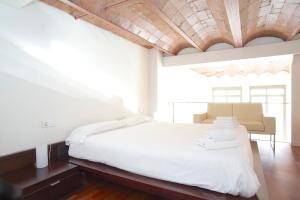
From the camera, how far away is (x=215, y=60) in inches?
173

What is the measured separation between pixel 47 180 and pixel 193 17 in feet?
10.0

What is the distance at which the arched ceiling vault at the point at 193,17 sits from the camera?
260cm

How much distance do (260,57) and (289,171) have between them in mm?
2331

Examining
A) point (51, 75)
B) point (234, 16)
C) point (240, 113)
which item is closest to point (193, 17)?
point (234, 16)

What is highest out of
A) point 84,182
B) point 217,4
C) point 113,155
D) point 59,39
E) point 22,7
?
point 217,4

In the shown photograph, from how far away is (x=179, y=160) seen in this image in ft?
5.52

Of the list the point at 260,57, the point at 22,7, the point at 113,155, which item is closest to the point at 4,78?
the point at 22,7

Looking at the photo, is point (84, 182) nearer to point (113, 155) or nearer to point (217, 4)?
point (113, 155)

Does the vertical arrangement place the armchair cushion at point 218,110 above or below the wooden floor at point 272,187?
above

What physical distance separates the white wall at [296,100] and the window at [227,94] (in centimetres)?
480

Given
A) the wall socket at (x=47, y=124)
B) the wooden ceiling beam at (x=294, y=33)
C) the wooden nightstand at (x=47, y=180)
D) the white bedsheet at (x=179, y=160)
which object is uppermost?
the wooden ceiling beam at (x=294, y=33)

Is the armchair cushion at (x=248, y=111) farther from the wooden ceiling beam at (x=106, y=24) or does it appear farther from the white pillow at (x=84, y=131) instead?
the white pillow at (x=84, y=131)

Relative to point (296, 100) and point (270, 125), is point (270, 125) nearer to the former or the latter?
point (270, 125)

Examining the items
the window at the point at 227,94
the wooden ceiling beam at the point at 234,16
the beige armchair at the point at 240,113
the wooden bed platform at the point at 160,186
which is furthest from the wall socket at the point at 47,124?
the window at the point at 227,94
